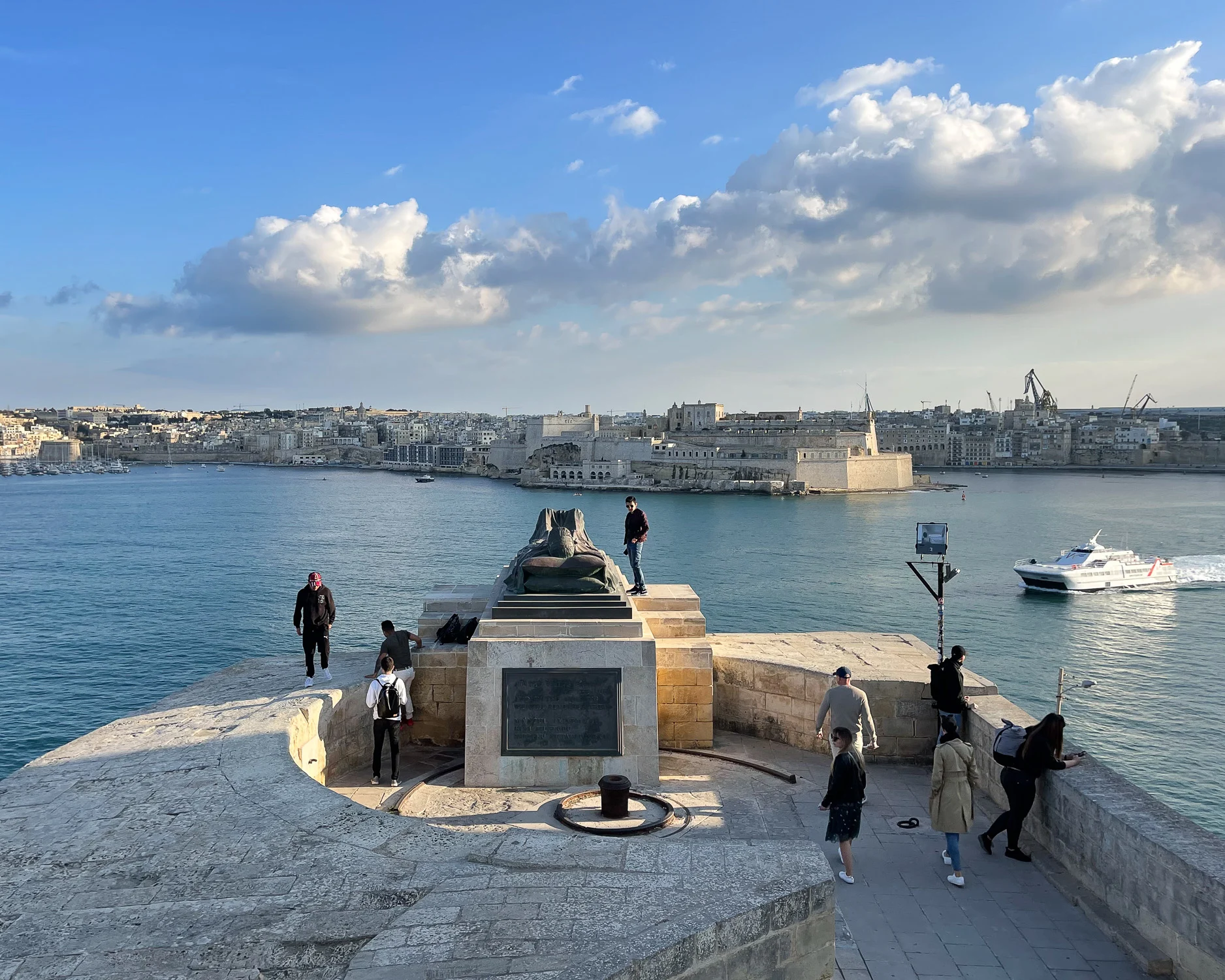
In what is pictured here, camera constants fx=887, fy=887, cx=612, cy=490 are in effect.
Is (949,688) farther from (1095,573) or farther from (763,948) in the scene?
(1095,573)

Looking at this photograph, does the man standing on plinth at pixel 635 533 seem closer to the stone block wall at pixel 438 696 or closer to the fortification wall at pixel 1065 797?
the fortification wall at pixel 1065 797

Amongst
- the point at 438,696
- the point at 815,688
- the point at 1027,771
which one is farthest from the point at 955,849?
the point at 438,696

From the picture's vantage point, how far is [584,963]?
2695mm

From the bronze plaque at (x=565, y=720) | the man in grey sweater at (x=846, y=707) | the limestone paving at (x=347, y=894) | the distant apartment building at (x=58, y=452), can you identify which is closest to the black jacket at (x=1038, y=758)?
the man in grey sweater at (x=846, y=707)

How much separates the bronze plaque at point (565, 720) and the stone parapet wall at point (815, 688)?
1.44 meters

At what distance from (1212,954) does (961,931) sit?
37.7 inches

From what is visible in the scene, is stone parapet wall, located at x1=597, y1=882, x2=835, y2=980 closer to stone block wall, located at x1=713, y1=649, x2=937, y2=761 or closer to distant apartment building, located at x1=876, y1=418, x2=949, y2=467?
stone block wall, located at x1=713, y1=649, x2=937, y2=761

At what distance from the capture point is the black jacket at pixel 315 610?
6.38 metres

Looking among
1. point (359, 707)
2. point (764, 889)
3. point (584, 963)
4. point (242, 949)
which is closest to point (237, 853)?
point (242, 949)

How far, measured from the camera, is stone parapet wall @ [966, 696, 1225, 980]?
11.4 ft

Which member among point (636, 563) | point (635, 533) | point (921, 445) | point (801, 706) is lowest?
point (801, 706)

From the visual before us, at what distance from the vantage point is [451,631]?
6.77m

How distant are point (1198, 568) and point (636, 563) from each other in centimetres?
3342

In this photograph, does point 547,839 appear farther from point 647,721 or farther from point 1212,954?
point 1212,954
